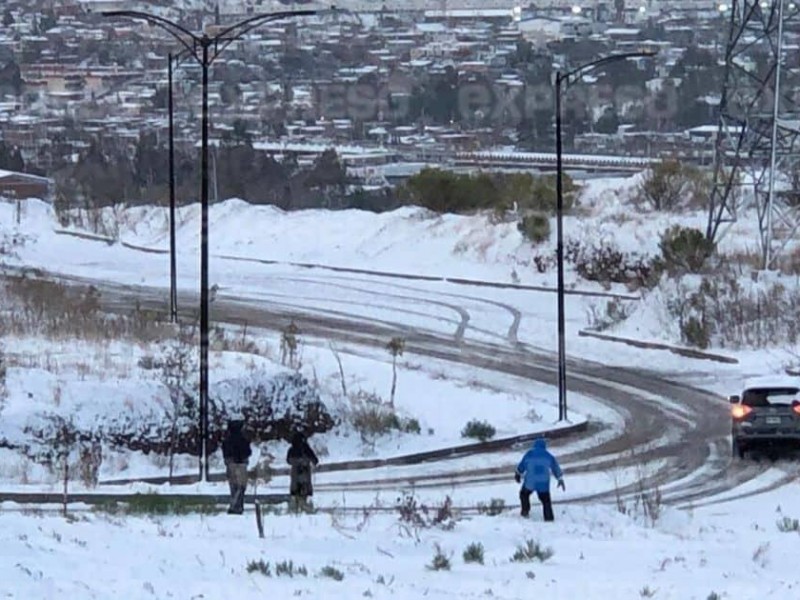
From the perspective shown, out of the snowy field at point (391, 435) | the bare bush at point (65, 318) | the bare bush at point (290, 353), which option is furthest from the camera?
the bare bush at point (65, 318)

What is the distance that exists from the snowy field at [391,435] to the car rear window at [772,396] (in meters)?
1.02

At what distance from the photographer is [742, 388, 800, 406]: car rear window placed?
89.2ft

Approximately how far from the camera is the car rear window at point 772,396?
2719 centimetres

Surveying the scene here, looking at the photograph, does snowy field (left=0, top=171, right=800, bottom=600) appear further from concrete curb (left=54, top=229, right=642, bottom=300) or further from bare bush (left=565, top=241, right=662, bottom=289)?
bare bush (left=565, top=241, right=662, bottom=289)

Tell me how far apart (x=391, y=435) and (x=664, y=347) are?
12240mm

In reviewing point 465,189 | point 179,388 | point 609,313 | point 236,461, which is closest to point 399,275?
point 609,313

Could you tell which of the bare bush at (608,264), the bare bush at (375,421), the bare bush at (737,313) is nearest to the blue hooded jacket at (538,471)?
the bare bush at (375,421)

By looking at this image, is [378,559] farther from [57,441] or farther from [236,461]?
[57,441]

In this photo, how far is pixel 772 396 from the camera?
2730 centimetres

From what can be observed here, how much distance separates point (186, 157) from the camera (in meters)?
92.2

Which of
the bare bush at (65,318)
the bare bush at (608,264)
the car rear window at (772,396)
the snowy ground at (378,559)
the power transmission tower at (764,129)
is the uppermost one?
the power transmission tower at (764,129)

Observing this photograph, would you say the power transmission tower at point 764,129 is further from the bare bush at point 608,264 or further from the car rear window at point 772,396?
the car rear window at point 772,396

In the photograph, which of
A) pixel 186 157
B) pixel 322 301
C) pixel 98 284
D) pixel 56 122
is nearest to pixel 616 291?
pixel 322 301

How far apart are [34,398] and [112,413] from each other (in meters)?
1.27
